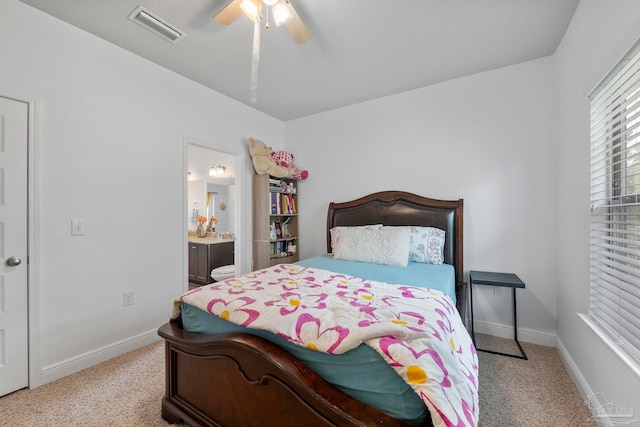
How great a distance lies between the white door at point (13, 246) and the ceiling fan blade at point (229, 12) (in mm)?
1469

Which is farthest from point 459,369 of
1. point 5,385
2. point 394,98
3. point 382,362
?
point 394,98

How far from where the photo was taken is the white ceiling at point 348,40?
1.77m

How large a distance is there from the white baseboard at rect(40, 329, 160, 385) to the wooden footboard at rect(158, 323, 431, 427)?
1026mm

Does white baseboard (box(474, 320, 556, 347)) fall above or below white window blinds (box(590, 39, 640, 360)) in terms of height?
below

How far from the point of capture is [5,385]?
168 cm

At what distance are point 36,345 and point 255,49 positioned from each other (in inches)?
97.0

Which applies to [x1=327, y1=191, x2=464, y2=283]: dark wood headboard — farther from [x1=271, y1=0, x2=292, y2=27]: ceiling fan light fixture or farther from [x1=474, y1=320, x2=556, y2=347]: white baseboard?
[x1=271, y1=0, x2=292, y2=27]: ceiling fan light fixture

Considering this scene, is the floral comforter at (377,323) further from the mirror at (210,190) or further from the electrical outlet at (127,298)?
the mirror at (210,190)

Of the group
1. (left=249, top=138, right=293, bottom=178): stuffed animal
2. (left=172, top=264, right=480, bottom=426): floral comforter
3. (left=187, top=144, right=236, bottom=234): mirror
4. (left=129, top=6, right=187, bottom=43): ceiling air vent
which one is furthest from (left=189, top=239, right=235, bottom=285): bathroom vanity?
(left=129, top=6, right=187, bottom=43): ceiling air vent

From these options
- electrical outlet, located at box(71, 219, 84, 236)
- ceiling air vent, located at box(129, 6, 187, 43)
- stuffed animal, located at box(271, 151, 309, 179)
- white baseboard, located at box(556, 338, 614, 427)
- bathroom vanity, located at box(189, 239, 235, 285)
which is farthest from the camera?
bathroom vanity, located at box(189, 239, 235, 285)

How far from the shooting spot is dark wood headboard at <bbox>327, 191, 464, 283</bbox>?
2.61 meters

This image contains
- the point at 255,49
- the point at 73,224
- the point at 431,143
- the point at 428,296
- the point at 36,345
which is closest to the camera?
the point at 428,296

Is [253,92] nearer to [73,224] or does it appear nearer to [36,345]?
[73,224]

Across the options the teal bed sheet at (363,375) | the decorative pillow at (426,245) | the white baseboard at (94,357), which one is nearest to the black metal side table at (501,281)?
the decorative pillow at (426,245)
